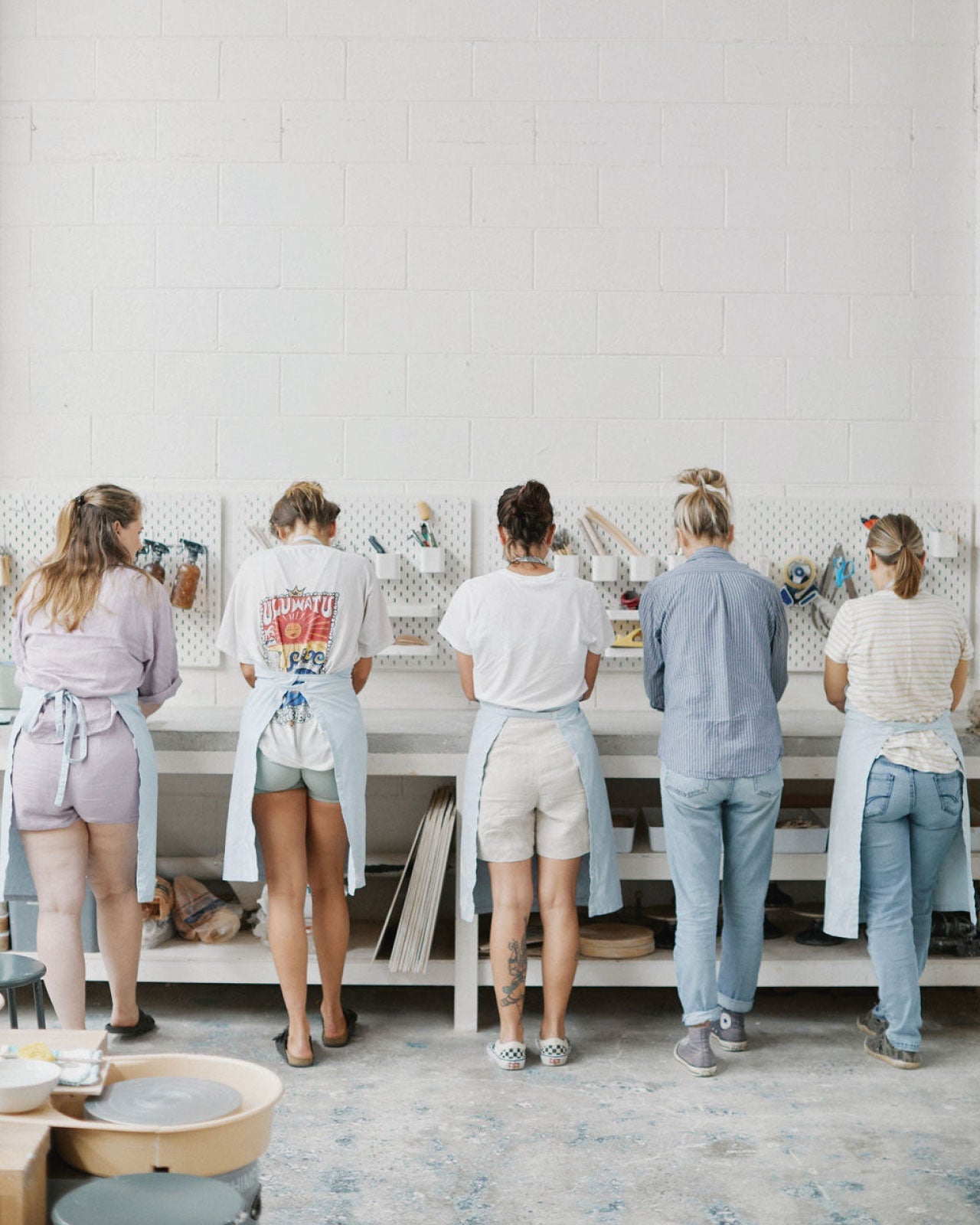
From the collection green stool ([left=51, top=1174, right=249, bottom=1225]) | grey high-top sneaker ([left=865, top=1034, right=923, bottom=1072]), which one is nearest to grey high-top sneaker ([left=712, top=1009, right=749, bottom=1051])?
grey high-top sneaker ([left=865, top=1034, right=923, bottom=1072])

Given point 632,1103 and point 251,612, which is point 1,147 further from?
point 632,1103

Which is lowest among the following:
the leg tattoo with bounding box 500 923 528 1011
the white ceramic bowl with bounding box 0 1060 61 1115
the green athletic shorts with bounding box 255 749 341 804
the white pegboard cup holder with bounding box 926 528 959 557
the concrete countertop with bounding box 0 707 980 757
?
the leg tattoo with bounding box 500 923 528 1011

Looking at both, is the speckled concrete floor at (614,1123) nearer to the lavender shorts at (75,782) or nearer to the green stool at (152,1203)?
the lavender shorts at (75,782)

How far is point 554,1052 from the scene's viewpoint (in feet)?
9.94

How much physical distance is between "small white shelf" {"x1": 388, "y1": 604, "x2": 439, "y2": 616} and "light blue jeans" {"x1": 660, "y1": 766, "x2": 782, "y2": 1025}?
103 centimetres

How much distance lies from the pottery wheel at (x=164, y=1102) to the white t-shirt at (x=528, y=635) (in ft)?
4.99

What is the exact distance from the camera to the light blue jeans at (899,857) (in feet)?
9.73

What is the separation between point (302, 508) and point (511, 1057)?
1.44 m

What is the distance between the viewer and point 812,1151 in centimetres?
255

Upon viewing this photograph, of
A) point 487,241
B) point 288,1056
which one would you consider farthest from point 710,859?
point 487,241

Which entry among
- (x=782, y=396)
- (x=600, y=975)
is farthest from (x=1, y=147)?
(x=600, y=975)

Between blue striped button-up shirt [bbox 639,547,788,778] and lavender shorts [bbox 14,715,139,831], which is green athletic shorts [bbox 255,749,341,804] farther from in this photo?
blue striped button-up shirt [bbox 639,547,788,778]

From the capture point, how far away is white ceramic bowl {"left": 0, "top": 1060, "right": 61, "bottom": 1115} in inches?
58.0

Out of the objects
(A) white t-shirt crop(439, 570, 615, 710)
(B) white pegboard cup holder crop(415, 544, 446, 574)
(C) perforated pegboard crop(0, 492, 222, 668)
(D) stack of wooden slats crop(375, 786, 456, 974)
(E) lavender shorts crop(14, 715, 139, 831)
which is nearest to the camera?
(E) lavender shorts crop(14, 715, 139, 831)
